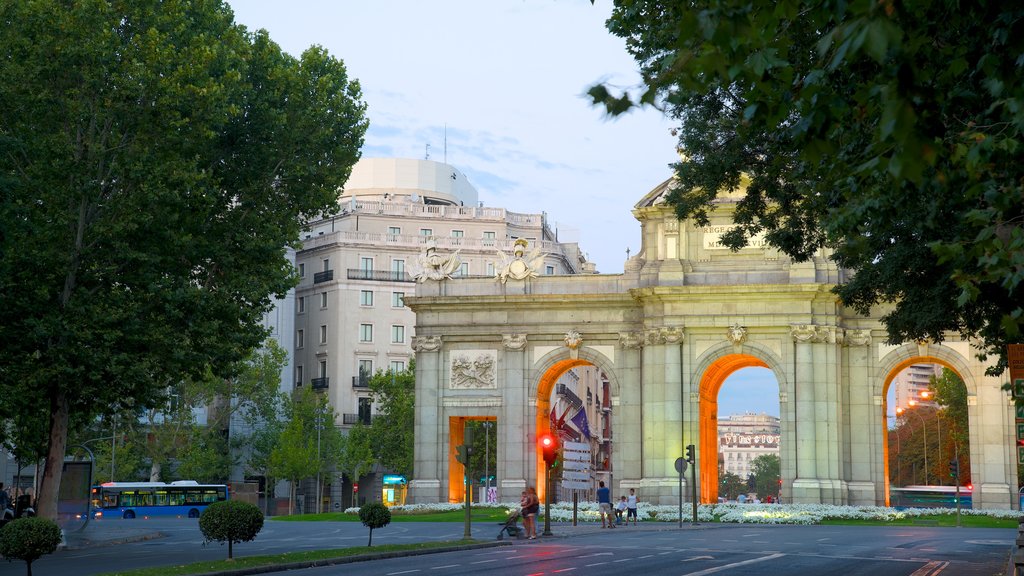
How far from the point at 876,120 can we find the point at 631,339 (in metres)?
51.5

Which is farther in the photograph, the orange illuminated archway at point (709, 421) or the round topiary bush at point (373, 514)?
the orange illuminated archway at point (709, 421)

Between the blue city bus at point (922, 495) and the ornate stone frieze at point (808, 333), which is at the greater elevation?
the ornate stone frieze at point (808, 333)

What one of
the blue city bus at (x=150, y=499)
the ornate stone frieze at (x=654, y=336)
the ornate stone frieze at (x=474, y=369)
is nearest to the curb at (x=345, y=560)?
the ornate stone frieze at (x=654, y=336)

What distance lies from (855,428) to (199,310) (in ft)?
125

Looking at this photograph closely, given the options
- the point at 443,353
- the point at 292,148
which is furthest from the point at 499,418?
the point at 292,148

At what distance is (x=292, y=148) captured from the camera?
40688 mm

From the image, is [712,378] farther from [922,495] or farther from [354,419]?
[922,495]

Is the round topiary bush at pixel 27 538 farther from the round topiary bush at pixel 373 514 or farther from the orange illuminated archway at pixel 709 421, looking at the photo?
the orange illuminated archway at pixel 709 421

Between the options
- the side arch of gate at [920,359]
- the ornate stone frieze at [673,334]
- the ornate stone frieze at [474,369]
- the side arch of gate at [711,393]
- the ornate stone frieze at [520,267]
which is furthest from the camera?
the ornate stone frieze at [474,369]

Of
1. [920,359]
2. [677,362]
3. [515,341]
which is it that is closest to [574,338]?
[515,341]

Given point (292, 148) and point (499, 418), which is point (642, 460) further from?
point (292, 148)

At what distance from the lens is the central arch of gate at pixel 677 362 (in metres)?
62.4

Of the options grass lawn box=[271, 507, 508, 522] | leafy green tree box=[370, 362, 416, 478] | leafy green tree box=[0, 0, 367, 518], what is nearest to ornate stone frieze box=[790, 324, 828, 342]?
grass lawn box=[271, 507, 508, 522]

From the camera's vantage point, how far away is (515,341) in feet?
220
